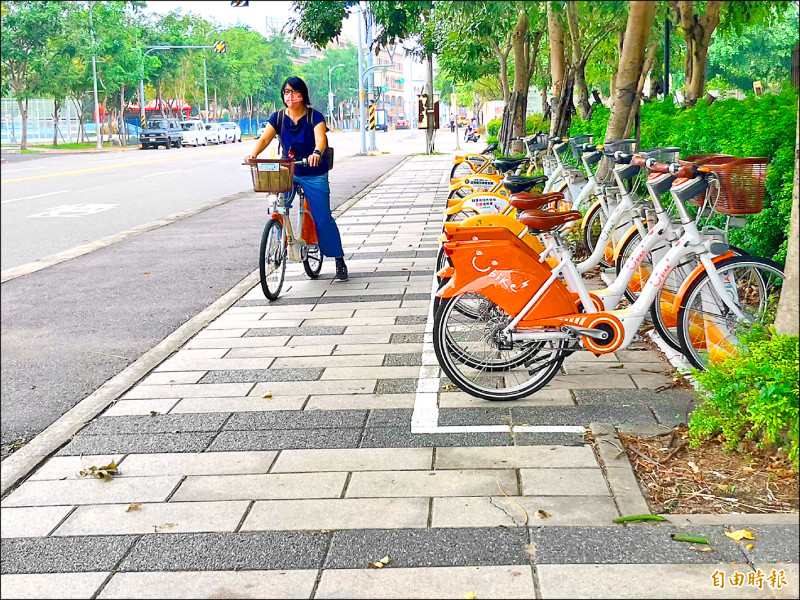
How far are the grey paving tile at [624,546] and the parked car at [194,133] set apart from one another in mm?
53188

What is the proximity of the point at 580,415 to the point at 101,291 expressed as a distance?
5497 millimetres

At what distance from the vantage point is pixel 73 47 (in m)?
33.4

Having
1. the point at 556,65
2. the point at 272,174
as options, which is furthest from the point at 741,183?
the point at 556,65

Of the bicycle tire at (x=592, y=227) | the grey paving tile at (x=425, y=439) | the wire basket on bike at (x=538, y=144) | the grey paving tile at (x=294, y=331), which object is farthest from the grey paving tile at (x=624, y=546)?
the wire basket on bike at (x=538, y=144)

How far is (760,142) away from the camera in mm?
6113

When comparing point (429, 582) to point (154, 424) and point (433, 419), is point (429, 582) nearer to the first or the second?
point (433, 419)

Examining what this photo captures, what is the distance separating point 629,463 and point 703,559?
0.89m

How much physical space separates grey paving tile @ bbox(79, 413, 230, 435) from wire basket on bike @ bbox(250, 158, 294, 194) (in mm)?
2975

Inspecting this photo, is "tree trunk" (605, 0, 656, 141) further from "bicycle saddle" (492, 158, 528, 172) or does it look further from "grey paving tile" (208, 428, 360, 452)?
"grey paving tile" (208, 428, 360, 452)

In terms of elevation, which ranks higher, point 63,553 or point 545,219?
point 545,219

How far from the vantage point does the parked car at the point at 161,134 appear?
2023 inches

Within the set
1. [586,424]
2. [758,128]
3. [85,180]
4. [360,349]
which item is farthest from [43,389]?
[85,180]

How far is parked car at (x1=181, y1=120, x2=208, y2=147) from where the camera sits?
54709mm

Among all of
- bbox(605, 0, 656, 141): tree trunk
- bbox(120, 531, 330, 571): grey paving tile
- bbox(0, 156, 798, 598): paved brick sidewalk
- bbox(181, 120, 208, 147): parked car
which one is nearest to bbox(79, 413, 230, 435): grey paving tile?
bbox(0, 156, 798, 598): paved brick sidewalk
